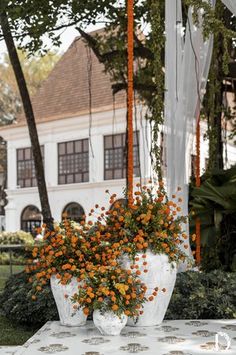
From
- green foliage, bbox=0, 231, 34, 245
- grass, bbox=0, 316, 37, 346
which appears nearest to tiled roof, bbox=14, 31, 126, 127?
green foliage, bbox=0, 231, 34, 245

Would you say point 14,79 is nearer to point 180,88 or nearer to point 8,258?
point 8,258

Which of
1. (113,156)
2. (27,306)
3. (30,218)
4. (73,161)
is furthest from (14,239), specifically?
(27,306)

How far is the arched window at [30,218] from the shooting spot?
85.2 feet

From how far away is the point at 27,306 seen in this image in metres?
5.62

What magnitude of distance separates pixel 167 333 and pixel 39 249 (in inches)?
48.5

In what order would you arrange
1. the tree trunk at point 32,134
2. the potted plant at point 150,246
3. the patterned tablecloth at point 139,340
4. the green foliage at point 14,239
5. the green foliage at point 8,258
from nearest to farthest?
the patterned tablecloth at point 139,340
the potted plant at point 150,246
the tree trunk at point 32,134
the green foliage at point 8,258
the green foliage at point 14,239

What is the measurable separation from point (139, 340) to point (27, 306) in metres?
1.77

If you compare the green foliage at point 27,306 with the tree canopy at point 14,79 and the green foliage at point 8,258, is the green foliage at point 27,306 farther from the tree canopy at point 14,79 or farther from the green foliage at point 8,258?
the tree canopy at point 14,79

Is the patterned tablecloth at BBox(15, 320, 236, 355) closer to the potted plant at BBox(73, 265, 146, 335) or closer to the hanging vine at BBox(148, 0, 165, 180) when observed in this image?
the potted plant at BBox(73, 265, 146, 335)

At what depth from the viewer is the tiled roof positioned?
2359 centimetres

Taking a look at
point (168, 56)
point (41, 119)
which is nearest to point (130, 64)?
point (168, 56)

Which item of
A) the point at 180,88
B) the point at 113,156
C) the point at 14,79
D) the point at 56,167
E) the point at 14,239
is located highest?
the point at 14,79

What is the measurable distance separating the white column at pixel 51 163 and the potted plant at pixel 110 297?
20762mm

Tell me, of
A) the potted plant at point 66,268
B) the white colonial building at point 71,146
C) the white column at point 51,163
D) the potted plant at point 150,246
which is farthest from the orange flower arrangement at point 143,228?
the white column at point 51,163
